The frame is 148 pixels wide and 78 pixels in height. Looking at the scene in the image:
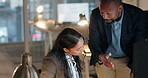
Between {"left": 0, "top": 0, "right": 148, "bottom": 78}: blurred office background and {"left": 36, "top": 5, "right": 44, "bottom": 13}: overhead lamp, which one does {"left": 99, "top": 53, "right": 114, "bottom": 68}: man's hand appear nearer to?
{"left": 0, "top": 0, "right": 148, "bottom": 78}: blurred office background

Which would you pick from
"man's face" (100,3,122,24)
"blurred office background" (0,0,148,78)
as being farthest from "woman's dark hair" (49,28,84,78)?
"blurred office background" (0,0,148,78)

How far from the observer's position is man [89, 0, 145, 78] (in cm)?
174

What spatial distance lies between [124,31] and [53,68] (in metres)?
0.62

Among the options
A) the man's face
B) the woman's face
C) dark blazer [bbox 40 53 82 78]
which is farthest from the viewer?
the man's face

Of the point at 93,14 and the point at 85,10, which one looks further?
the point at 85,10

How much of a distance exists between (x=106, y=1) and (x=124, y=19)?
0.61ft

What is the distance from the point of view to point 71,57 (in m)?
1.55

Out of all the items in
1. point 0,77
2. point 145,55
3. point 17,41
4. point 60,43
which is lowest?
point 17,41

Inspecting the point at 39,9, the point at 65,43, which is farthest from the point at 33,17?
the point at 65,43

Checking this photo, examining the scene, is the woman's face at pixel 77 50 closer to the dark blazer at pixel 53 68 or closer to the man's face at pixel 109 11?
the dark blazer at pixel 53 68

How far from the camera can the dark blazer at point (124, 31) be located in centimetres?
181

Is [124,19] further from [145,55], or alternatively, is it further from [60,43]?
[145,55]

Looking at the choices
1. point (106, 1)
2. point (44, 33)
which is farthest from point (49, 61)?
point (44, 33)

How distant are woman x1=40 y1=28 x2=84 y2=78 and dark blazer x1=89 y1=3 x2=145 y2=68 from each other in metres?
0.37
